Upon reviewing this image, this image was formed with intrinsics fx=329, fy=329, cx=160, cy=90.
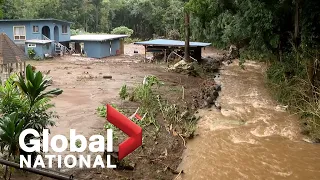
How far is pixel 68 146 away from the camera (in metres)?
8.59

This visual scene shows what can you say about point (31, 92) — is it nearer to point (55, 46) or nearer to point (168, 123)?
point (168, 123)

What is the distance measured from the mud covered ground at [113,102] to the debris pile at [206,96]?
356 millimetres

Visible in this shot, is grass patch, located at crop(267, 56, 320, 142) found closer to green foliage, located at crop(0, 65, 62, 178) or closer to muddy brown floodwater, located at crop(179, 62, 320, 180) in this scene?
muddy brown floodwater, located at crop(179, 62, 320, 180)

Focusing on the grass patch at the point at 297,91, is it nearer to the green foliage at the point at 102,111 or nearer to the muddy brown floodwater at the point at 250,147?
the muddy brown floodwater at the point at 250,147

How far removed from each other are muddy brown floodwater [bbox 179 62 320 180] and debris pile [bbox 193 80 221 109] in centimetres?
59

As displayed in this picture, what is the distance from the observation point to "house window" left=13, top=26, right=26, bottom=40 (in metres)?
→ 30.4

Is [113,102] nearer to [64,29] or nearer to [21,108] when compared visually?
[21,108]

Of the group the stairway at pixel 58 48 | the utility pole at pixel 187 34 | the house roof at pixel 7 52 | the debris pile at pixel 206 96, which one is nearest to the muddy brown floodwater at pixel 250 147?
the debris pile at pixel 206 96

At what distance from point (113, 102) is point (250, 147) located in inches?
232

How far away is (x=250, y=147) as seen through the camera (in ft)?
33.1

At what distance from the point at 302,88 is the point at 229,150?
4842 millimetres

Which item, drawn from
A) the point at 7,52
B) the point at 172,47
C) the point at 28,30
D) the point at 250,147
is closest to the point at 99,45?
Result: the point at 28,30

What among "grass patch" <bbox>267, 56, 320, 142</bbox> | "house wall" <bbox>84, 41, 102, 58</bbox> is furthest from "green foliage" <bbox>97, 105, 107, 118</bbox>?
"house wall" <bbox>84, 41, 102, 58</bbox>

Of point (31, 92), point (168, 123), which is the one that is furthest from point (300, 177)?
point (31, 92)
